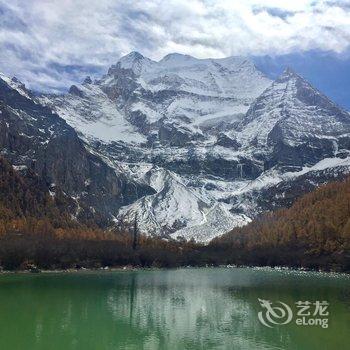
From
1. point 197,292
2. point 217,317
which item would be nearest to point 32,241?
point 197,292

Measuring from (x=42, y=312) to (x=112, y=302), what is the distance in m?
17.5

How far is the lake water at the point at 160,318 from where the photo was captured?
64.0 m

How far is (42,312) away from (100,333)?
1727cm

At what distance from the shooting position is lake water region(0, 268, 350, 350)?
2520 inches

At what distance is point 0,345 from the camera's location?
60.5 metres

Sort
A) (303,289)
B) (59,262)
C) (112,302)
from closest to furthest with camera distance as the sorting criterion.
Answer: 1. (112,302)
2. (303,289)
3. (59,262)

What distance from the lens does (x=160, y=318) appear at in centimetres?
8262

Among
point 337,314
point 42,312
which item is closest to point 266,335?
point 337,314

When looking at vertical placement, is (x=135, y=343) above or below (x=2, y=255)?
below

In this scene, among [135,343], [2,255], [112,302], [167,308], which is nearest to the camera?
[135,343]

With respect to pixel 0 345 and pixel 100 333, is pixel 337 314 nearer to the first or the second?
pixel 100 333

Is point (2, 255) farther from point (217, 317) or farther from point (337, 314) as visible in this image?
point (337, 314)

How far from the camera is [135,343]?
214 ft

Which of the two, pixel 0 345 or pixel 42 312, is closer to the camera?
pixel 0 345
